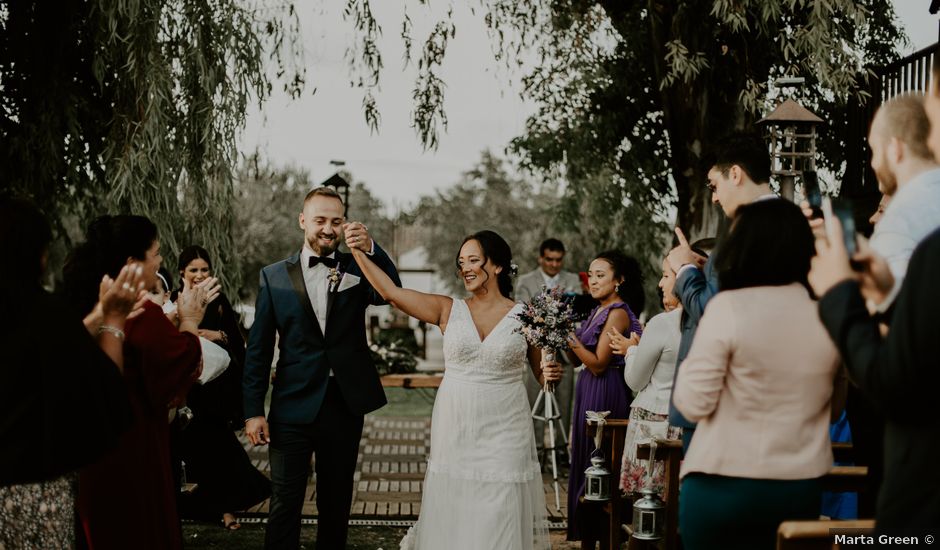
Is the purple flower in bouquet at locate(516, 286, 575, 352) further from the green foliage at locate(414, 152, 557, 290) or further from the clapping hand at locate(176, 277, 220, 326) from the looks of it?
the green foliage at locate(414, 152, 557, 290)

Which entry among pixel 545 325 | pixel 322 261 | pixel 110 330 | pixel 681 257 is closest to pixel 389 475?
pixel 322 261

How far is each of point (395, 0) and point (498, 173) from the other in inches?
1476

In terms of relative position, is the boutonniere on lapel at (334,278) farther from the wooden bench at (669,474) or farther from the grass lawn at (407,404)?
the grass lawn at (407,404)

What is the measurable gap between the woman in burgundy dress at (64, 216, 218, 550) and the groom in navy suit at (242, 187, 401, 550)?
107 cm

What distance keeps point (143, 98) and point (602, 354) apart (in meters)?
3.91

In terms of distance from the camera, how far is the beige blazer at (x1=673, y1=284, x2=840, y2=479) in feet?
9.30

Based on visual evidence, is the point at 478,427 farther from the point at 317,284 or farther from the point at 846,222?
the point at 846,222

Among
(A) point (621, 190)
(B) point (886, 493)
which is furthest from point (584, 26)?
(B) point (886, 493)

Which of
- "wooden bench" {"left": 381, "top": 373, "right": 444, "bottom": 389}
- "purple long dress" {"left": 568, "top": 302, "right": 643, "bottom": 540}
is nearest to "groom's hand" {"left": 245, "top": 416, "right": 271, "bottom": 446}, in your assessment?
"purple long dress" {"left": 568, "top": 302, "right": 643, "bottom": 540}

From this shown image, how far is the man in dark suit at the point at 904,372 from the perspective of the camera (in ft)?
6.67

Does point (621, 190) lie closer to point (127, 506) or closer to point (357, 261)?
point (357, 261)

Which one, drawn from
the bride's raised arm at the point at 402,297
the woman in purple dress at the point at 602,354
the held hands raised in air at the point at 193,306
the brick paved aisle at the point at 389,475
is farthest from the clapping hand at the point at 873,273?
the brick paved aisle at the point at 389,475

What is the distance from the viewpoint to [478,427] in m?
4.88

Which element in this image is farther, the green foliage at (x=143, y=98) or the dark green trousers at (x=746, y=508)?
the green foliage at (x=143, y=98)
